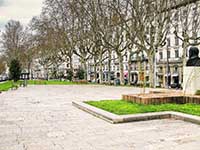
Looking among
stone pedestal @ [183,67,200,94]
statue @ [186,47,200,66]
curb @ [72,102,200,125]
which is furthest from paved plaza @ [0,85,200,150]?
statue @ [186,47,200,66]

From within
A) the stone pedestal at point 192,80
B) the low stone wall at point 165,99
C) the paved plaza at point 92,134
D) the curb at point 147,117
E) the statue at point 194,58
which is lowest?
the paved plaza at point 92,134

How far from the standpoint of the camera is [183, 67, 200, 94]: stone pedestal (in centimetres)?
1428

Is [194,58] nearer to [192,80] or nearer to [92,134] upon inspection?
[192,80]

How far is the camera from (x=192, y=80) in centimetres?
1438

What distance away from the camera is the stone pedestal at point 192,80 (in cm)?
1428

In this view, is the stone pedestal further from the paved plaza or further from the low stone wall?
the paved plaza

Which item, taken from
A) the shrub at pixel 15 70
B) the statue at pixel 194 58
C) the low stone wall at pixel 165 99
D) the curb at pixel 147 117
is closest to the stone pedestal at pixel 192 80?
the statue at pixel 194 58

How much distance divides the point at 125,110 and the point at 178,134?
3.50 meters

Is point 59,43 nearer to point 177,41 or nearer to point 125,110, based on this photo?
point 177,41

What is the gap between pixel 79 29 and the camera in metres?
46.9

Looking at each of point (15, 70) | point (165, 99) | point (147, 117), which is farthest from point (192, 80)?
point (15, 70)

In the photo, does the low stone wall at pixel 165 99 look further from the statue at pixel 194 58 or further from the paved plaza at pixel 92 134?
the paved plaza at pixel 92 134

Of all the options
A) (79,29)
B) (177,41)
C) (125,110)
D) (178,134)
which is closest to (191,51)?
(125,110)

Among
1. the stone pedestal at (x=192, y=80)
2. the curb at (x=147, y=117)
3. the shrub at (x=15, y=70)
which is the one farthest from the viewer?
the shrub at (x=15, y=70)
